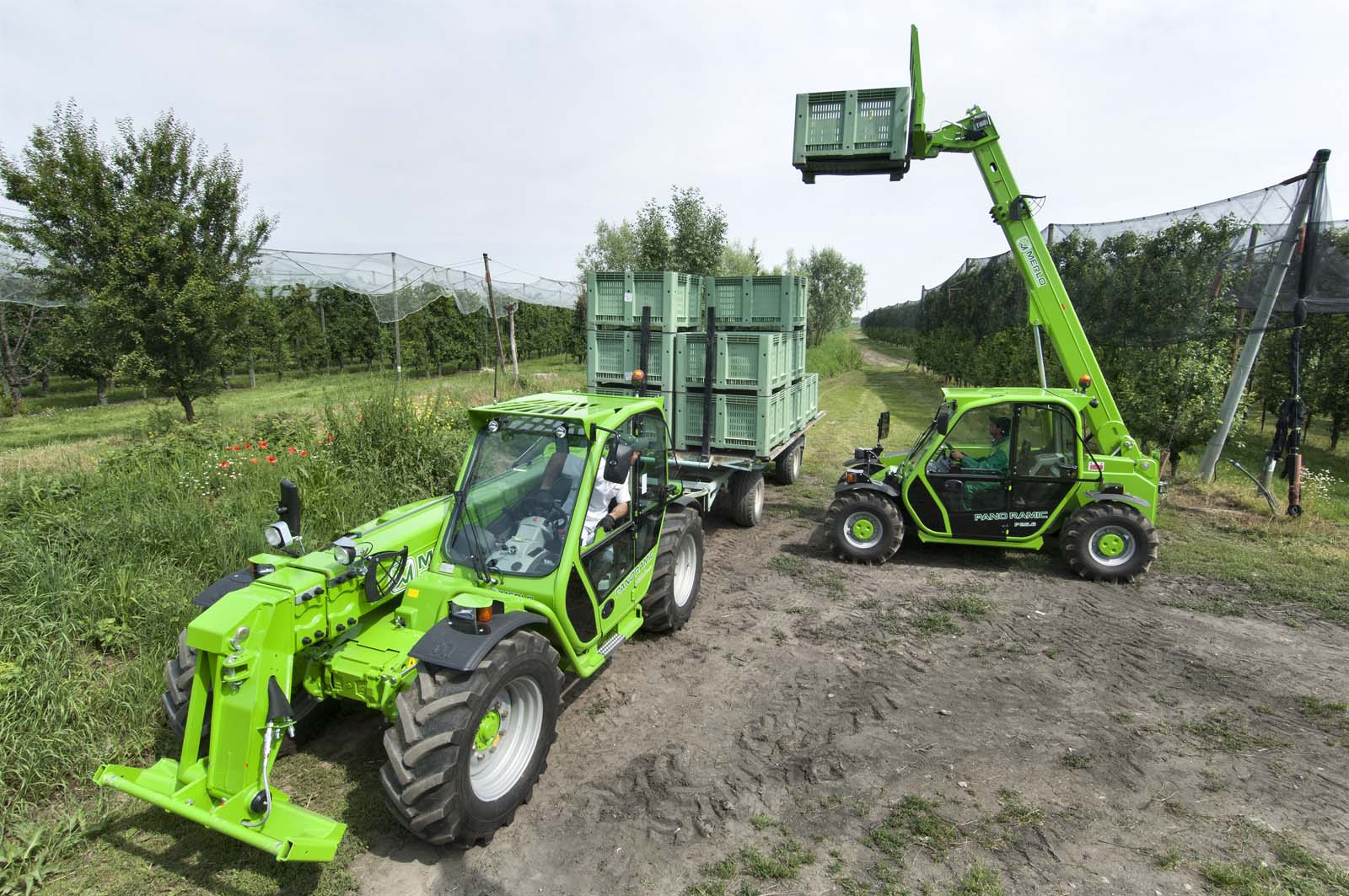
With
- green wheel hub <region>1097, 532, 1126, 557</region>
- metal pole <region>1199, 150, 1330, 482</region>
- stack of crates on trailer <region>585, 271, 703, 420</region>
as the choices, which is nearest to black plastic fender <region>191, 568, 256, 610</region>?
stack of crates on trailer <region>585, 271, 703, 420</region>

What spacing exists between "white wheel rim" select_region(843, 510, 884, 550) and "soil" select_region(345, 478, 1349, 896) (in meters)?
0.78

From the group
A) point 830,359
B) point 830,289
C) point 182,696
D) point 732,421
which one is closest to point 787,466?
point 732,421

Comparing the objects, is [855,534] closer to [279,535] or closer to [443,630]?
[443,630]

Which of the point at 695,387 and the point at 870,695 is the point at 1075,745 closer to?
the point at 870,695

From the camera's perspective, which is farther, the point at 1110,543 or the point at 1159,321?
the point at 1159,321

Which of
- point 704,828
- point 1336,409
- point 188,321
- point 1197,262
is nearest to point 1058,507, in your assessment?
point 704,828

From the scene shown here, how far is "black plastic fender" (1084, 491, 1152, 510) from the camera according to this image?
21.3 feet

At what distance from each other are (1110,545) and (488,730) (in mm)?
6238

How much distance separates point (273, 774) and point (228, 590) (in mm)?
1094

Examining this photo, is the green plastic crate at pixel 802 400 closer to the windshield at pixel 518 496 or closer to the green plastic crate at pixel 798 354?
the green plastic crate at pixel 798 354

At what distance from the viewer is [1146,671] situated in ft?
16.0

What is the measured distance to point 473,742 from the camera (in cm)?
306

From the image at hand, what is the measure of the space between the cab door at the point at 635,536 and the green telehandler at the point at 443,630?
19 mm

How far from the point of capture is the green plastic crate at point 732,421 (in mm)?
7613
